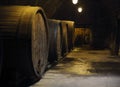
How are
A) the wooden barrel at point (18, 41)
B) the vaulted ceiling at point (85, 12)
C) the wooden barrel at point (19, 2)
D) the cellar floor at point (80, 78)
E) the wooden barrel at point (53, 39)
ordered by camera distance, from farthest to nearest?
the vaulted ceiling at point (85, 12)
the wooden barrel at point (53, 39)
the wooden barrel at point (19, 2)
the cellar floor at point (80, 78)
the wooden barrel at point (18, 41)

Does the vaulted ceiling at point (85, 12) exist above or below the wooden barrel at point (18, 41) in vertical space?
above

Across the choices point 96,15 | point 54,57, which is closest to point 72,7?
point 96,15

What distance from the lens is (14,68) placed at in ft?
20.4

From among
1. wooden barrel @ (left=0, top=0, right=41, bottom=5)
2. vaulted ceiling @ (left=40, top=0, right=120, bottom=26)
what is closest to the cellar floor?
wooden barrel @ (left=0, top=0, right=41, bottom=5)

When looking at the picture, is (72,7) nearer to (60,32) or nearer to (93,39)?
(93,39)

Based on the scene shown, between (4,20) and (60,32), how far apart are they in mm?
5727

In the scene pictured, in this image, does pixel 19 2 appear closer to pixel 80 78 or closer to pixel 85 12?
pixel 80 78

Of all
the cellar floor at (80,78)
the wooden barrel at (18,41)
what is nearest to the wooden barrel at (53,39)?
the cellar floor at (80,78)

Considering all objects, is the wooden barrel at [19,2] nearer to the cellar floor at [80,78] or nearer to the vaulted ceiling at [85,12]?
the cellar floor at [80,78]

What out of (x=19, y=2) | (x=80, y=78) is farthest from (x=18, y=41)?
(x=19, y=2)

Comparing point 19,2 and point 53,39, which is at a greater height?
point 19,2

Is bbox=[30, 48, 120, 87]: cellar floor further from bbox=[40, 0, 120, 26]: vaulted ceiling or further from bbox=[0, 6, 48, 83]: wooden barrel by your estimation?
bbox=[40, 0, 120, 26]: vaulted ceiling

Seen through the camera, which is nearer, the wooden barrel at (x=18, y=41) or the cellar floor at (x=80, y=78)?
the wooden barrel at (x=18, y=41)

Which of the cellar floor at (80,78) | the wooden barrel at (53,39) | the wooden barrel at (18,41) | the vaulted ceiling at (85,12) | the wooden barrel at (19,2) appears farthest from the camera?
the vaulted ceiling at (85,12)
